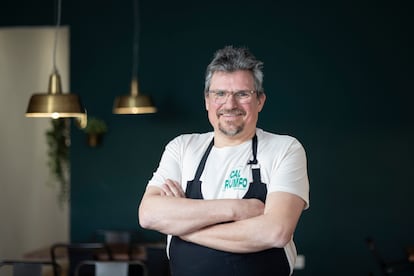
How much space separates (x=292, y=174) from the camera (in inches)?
101

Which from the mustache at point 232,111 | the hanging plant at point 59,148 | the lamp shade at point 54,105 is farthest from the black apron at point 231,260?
the hanging plant at point 59,148

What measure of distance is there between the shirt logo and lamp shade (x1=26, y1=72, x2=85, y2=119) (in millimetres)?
2094

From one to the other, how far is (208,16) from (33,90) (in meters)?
2.30

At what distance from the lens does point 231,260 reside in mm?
2533

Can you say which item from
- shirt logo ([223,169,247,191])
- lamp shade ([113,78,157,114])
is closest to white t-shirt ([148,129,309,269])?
shirt logo ([223,169,247,191])

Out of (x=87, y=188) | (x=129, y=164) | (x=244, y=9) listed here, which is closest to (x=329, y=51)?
(x=244, y=9)

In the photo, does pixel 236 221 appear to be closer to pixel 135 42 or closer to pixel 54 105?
pixel 54 105

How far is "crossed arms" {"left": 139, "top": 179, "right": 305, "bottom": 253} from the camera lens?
2.47m

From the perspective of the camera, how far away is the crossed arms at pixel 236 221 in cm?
247

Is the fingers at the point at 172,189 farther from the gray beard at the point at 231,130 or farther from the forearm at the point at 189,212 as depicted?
the gray beard at the point at 231,130

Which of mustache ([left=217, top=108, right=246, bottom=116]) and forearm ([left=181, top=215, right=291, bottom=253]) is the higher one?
mustache ([left=217, top=108, right=246, bottom=116])

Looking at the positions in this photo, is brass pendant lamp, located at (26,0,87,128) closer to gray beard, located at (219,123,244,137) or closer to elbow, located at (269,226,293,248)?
gray beard, located at (219,123,244,137)

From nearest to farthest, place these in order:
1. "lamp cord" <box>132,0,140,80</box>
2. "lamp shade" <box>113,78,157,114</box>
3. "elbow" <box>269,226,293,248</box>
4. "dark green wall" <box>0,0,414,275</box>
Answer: "elbow" <box>269,226,293,248</box> → "lamp shade" <box>113,78,157,114</box> → "dark green wall" <box>0,0,414,275</box> → "lamp cord" <box>132,0,140,80</box>

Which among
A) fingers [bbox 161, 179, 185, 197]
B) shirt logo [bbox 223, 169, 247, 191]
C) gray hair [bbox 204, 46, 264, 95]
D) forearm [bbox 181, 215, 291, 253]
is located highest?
gray hair [bbox 204, 46, 264, 95]
